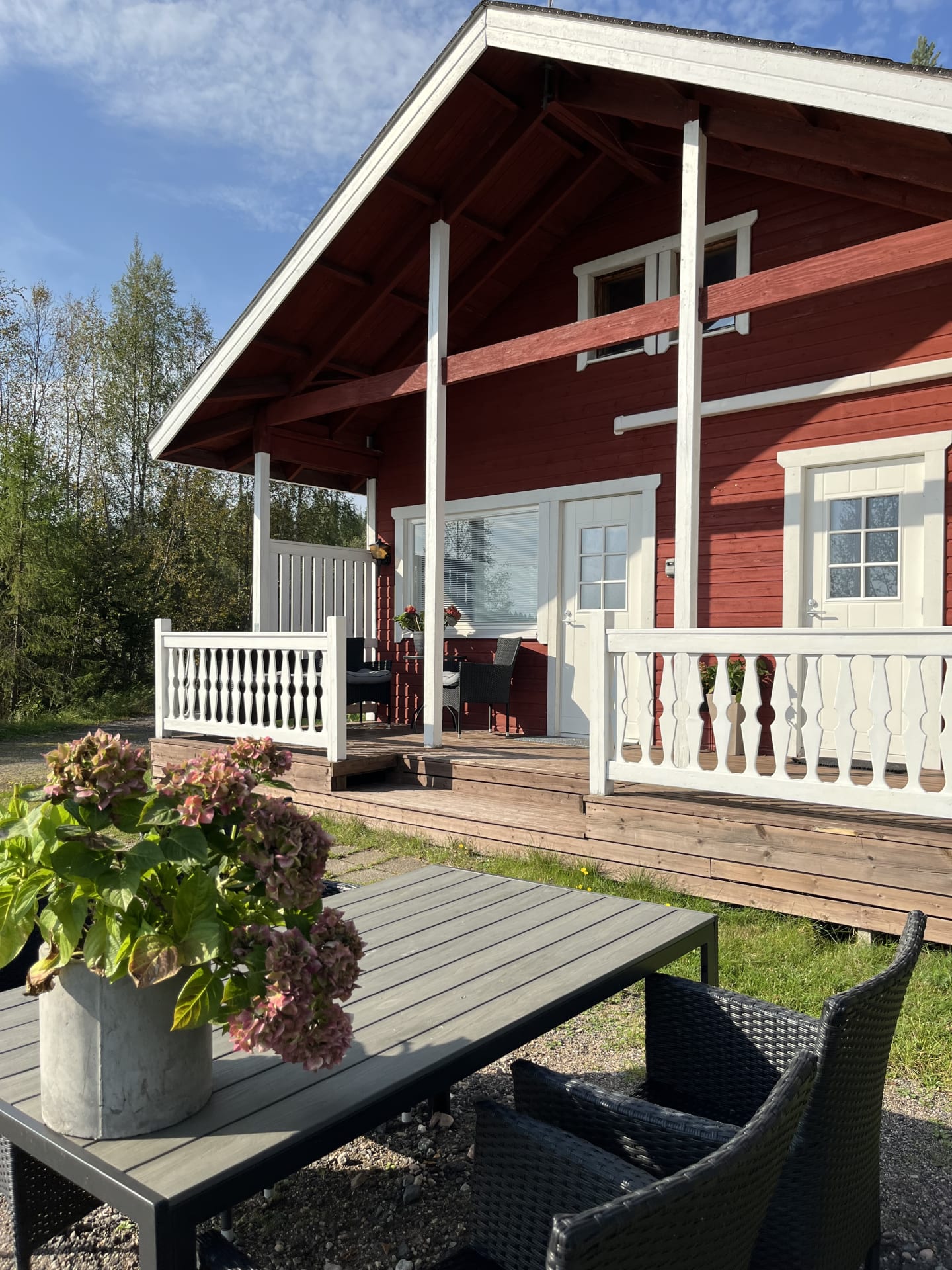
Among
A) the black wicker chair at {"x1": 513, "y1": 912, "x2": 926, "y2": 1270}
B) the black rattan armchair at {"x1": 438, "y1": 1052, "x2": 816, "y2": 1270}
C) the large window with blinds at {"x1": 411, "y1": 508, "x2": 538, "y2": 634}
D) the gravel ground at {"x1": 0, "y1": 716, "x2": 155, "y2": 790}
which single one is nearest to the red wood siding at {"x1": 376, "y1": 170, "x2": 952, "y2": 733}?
the large window with blinds at {"x1": 411, "y1": 508, "x2": 538, "y2": 634}

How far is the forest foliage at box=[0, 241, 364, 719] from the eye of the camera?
43.9 ft

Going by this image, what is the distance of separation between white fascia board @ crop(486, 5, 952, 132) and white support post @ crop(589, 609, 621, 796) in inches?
98.7

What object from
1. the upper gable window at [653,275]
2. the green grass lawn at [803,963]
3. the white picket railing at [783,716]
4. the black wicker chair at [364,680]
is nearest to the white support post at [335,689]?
the black wicker chair at [364,680]

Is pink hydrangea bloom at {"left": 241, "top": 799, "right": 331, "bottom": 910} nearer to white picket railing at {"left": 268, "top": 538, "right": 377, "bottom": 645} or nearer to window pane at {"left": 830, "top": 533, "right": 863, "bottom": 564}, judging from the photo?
window pane at {"left": 830, "top": 533, "right": 863, "bottom": 564}

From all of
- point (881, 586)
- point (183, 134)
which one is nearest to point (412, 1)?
point (881, 586)

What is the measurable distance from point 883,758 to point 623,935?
1.93 m

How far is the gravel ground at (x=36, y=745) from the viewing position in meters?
7.89

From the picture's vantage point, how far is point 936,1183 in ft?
7.00

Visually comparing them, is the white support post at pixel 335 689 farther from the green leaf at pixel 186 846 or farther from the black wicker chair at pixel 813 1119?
the green leaf at pixel 186 846

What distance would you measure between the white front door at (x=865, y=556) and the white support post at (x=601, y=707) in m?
1.66

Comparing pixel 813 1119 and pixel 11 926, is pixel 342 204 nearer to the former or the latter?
pixel 11 926

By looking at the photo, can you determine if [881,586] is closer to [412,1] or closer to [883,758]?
[883,758]

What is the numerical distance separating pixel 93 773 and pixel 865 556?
5.31 m

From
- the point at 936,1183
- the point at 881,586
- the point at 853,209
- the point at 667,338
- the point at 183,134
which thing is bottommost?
the point at 936,1183
